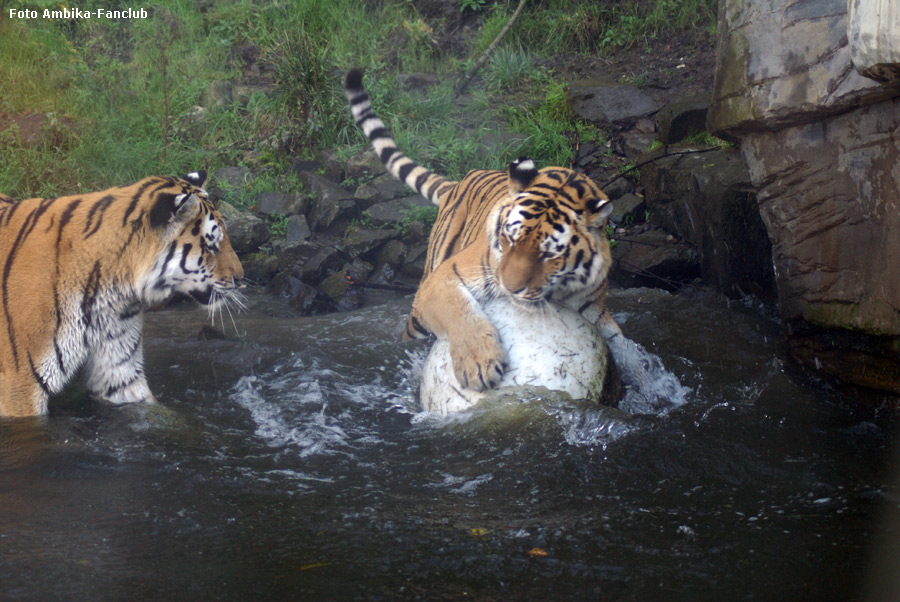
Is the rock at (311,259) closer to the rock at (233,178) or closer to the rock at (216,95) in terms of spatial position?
the rock at (233,178)

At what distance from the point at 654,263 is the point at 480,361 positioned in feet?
9.51

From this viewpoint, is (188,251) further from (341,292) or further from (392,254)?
(392,254)

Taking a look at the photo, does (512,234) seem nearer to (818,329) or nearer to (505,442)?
(505,442)

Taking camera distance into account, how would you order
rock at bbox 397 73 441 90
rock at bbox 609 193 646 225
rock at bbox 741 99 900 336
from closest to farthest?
rock at bbox 741 99 900 336, rock at bbox 609 193 646 225, rock at bbox 397 73 441 90

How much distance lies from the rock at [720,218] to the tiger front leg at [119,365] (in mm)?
3559

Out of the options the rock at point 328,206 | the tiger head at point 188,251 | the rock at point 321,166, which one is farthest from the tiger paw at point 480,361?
the rock at point 321,166

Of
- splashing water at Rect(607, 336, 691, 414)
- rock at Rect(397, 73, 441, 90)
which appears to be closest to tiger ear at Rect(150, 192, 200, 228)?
splashing water at Rect(607, 336, 691, 414)

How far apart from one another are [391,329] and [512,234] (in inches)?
76.6

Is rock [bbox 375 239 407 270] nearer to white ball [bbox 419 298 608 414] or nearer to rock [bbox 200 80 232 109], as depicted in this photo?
rock [bbox 200 80 232 109]

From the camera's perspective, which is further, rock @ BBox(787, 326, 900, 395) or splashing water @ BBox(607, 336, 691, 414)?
splashing water @ BBox(607, 336, 691, 414)

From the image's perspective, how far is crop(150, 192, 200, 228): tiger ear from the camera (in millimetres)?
3301

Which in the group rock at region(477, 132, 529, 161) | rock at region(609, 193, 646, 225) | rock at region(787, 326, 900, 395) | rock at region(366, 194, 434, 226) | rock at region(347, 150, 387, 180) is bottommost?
rock at region(787, 326, 900, 395)

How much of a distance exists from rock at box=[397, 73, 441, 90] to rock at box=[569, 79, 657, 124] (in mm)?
1418

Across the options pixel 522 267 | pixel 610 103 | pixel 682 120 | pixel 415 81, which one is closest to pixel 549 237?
pixel 522 267
